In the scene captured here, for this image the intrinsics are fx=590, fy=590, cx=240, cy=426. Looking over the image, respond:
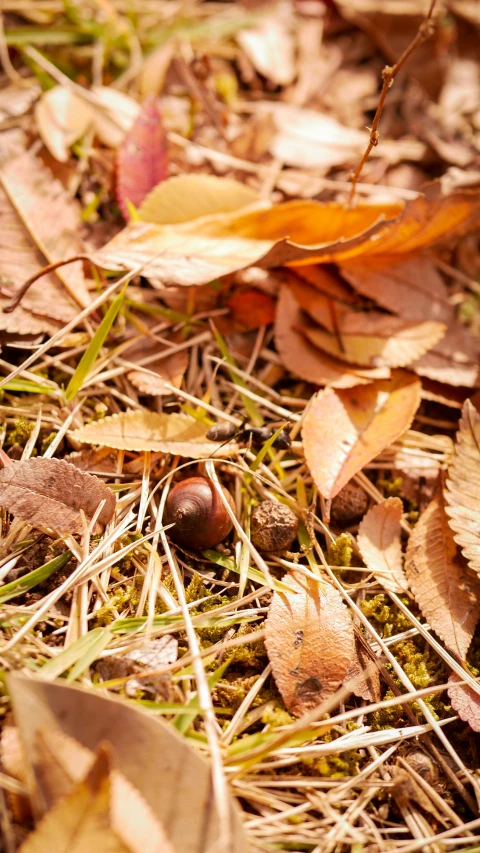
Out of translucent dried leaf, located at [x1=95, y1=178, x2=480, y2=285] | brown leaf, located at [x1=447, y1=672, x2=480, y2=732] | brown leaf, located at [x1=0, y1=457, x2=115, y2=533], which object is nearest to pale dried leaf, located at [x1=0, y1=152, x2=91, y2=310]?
translucent dried leaf, located at [x1=95, y1=178, x2=480, y2=285]

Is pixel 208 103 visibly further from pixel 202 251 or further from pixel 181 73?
pixel 202 251

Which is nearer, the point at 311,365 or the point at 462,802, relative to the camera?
the point at 462,802

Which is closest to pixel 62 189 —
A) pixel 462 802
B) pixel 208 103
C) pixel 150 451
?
pixel 208 103

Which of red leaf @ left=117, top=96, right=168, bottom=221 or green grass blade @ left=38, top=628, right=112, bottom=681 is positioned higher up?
red leaf @ left=117, top=96, right=168, bottom=221

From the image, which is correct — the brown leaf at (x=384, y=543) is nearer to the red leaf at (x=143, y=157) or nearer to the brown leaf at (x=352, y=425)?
the brown leaf at (x=352, y=425)

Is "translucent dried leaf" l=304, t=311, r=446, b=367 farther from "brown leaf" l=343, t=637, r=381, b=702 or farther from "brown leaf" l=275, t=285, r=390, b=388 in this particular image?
"brown leaf" l=343, t=637, r=381, b=702

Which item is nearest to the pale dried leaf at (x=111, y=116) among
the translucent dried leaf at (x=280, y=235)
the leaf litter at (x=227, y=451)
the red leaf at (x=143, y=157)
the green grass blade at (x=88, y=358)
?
the leaf litter at (x=227, y=451)

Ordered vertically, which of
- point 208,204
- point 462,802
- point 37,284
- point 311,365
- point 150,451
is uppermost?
point 208,204
